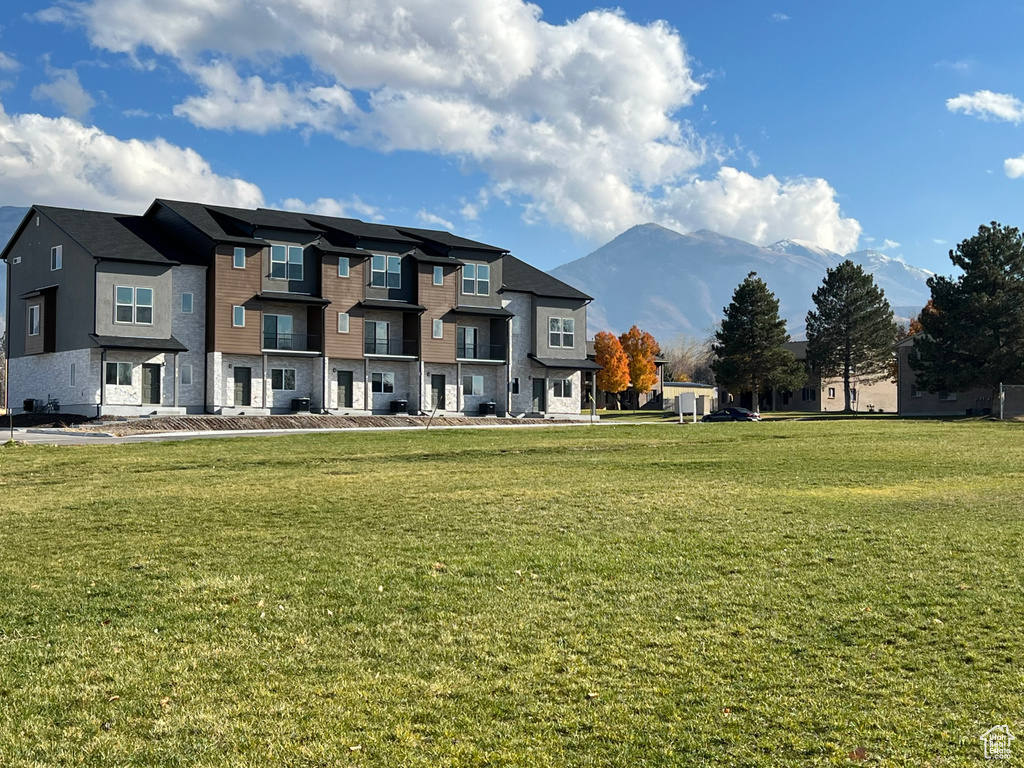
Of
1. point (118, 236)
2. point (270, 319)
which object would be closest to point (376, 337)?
point (270, 319)

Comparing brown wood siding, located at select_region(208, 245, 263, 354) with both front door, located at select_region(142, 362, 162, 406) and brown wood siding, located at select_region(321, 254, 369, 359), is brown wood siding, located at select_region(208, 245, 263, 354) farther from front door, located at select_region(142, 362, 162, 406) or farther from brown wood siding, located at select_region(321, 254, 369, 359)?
brown wood siding, located at select_region(321, 254, 369, 359)

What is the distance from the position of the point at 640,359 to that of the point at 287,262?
47094mm

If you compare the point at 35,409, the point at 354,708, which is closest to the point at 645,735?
the point at 354,708

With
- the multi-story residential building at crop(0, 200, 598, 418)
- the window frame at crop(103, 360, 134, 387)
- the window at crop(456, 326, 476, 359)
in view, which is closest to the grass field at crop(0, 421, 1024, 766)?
the window frame at crop(103, 360, 134, 387)

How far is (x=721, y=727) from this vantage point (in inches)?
201

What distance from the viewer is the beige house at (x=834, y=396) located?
277 feet

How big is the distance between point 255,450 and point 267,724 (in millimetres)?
21278

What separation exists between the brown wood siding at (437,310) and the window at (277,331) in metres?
7.44

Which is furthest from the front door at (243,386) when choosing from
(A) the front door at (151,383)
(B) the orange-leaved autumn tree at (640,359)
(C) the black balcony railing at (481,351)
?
(B) the orange-leaved autumn tree at (640,359)

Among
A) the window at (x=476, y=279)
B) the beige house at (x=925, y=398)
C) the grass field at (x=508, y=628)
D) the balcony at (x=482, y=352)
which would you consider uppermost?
the window at (x=476, y=279)

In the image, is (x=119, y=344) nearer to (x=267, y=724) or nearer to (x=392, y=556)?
(x=392, y=556)

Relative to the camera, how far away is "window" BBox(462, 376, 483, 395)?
182 ft

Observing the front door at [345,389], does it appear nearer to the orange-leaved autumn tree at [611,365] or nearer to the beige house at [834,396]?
the orange-leaved autumn tree at [611,365]

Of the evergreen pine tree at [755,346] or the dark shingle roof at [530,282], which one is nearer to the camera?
the dark shingle roof at [530,282]
